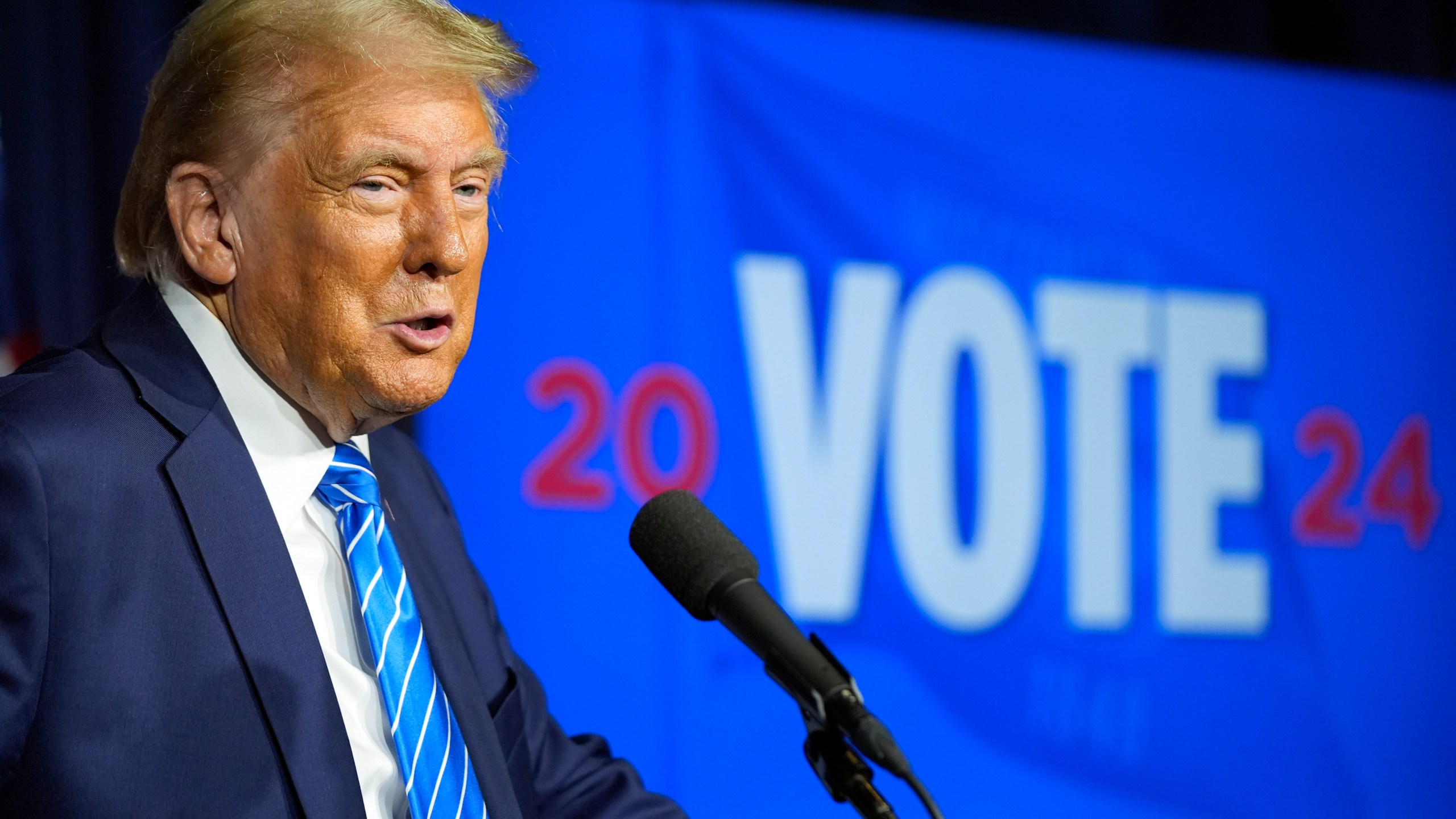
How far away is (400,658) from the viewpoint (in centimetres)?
127

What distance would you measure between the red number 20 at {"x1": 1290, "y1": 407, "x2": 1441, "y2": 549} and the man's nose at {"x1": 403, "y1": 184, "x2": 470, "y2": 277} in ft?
6.93

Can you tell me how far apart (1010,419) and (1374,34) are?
137 centimetres

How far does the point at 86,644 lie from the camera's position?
3.61ft

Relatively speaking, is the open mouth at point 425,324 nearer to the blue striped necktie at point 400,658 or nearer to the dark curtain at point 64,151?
the blue striped necktie at point 400,658

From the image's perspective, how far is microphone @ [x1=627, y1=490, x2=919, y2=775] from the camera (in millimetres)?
955

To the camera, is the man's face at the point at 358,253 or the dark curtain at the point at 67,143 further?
the dark curtain at the point at 67,143

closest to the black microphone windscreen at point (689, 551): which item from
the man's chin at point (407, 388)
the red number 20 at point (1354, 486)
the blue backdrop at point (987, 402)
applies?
the man's chin at point (407, 388)

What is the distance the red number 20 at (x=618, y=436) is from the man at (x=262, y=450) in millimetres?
852

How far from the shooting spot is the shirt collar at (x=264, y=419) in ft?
4.25

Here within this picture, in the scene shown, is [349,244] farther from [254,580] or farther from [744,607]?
[744,607]

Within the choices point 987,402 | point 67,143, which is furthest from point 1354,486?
point 67,143

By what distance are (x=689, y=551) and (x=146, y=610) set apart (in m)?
0.45

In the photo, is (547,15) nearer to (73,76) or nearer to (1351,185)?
(73,76)

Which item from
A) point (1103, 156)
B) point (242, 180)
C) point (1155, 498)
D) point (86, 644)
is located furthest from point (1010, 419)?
point (86, 644)
